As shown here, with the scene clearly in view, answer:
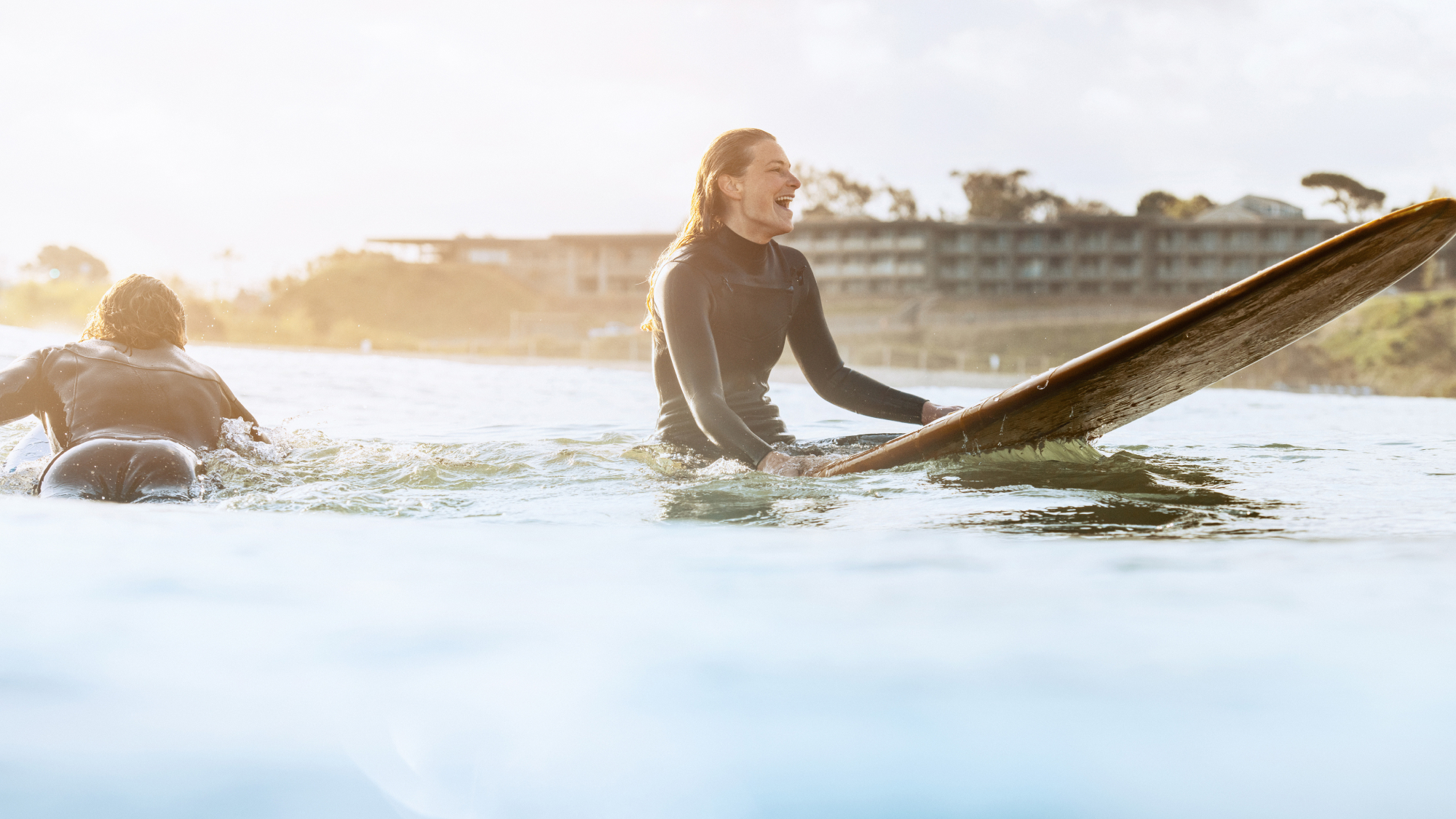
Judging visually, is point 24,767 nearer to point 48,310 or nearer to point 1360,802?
point 1360,802

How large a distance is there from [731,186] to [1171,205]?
70.6 m

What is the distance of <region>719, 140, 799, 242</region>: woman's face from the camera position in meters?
3.72

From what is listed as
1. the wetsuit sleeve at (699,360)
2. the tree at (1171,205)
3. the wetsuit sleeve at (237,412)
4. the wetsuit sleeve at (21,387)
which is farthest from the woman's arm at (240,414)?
the tree at (1171,205)

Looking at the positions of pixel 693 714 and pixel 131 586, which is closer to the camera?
pixel 693 714

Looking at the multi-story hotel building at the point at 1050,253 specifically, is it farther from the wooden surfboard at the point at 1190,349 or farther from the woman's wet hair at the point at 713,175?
the wooden surfboard at the point at 1190,349

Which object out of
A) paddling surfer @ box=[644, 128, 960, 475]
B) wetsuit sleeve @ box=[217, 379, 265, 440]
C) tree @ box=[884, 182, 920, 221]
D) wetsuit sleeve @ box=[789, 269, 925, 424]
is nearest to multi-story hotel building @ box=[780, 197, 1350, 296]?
tree @ box=[884, 182, 920, 221]

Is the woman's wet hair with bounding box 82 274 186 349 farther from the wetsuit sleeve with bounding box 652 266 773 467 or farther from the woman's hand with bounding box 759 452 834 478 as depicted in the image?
the woman's hand with bounding box 759 452 834 478

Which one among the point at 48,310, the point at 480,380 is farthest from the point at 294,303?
the point at 480,380

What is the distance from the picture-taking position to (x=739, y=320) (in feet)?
12.7

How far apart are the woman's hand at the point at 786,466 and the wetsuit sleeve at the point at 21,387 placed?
2315mm

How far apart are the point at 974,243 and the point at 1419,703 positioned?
57959 mm

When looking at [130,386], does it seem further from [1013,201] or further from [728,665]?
[1013,201]

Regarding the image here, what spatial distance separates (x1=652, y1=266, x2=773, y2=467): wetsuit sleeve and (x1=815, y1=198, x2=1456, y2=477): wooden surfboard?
0.29 meters

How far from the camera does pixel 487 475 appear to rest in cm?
401
